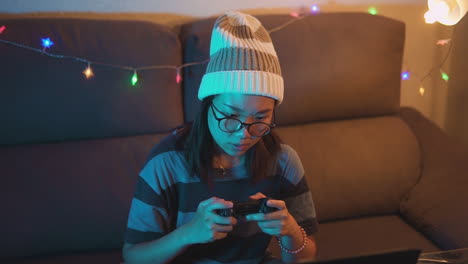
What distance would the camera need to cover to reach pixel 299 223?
107 centimetres

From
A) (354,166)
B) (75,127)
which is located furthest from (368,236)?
(75,127)

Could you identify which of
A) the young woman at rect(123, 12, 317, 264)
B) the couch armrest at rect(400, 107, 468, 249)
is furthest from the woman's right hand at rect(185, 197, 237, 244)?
the couch armrest at rect(400, 107, 468, 249)

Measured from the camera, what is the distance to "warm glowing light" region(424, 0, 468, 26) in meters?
1.30

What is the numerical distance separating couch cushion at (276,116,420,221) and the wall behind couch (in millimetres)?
557

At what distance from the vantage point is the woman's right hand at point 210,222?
2.71 feet

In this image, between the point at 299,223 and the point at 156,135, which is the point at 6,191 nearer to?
the point at 156,135

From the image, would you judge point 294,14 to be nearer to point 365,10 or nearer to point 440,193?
point 365,10

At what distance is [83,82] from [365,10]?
1387mm

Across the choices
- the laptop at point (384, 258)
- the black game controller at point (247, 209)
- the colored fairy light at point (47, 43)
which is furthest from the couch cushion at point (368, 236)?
the colored fairy light at point (47, 43)

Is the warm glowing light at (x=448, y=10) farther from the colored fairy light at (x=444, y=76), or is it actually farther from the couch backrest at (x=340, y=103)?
the colored fairy light at (x=444, y=76)

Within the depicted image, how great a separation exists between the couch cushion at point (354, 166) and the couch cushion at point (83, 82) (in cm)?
58

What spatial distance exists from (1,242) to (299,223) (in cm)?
103

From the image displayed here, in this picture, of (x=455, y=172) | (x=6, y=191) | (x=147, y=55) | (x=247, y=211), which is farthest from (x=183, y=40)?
(x=455, y=172)

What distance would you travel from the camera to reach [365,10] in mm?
1920
